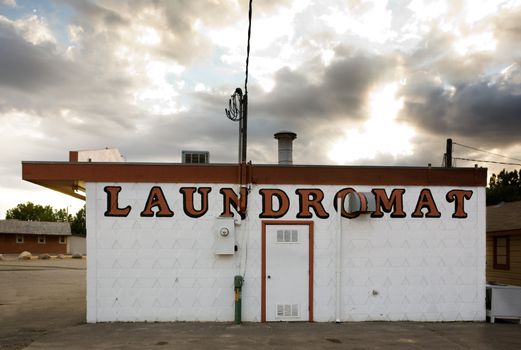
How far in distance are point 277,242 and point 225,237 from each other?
1.52m

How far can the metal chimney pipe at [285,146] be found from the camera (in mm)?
15219

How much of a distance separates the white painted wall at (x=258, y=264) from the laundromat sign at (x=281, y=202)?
0.43 feet

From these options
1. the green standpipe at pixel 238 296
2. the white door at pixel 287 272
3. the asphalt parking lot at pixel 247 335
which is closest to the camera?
the asphalt parking lot at pixel 247 335

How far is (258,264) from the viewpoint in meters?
13.9

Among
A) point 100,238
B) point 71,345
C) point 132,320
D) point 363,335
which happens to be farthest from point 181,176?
point 363,335

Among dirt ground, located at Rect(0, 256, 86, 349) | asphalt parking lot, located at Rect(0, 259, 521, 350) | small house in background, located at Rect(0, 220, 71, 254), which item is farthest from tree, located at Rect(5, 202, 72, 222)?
asphalt parking lot, located at Rect(0, 259, 521, 350)

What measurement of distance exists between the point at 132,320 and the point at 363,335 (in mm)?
6390

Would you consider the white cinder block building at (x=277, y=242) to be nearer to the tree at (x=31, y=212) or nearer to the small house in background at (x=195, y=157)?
the small house in background at (x=195, y=157)

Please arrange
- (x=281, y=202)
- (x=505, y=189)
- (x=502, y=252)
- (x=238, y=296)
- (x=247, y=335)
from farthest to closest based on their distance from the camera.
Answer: (x=505, y=189) < (x=502, y=252) < (x=281, y=202) < (x=238, y=296) < (x=247, y=335)

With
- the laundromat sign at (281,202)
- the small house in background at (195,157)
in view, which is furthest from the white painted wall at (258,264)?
the small house in background at (195,157)

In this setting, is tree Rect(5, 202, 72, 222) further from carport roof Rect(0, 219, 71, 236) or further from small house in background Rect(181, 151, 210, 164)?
small house in background Rect(181, 151, 210, 164)

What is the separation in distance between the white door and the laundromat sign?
1.80 feet

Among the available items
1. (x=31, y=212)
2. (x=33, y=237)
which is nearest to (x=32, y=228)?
(x=33, y=237)

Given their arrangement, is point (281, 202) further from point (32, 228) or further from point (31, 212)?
point (31, 212)
